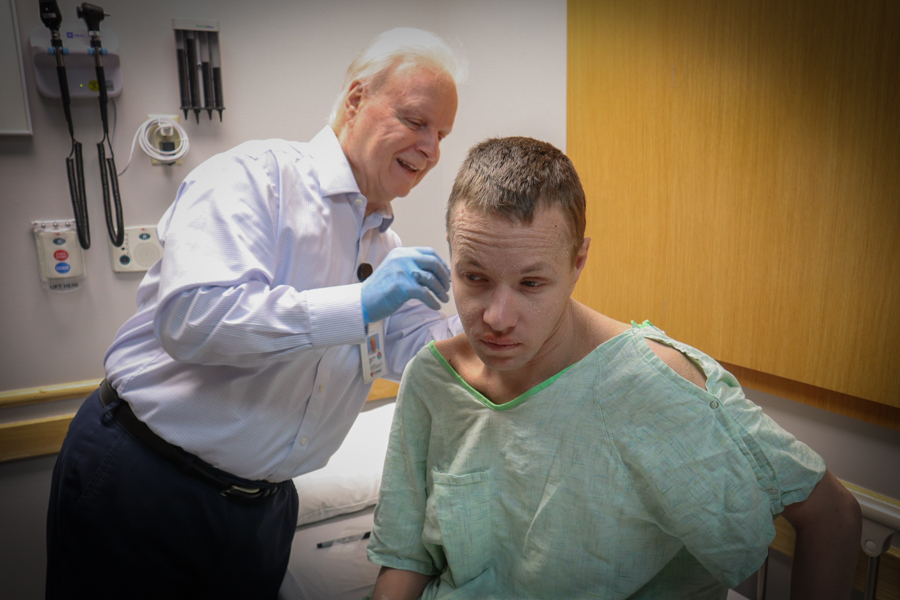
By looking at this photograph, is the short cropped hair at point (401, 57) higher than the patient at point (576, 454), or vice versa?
the short cropped hair at point (401, 57)

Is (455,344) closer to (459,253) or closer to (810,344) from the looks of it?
(459,253)

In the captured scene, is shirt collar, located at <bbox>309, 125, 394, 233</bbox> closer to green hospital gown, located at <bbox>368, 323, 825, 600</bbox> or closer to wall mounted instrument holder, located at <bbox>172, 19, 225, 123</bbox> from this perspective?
green hospital gown, located at <bbox>368, 323, 825, 600</bbox>

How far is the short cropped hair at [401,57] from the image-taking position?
139cm

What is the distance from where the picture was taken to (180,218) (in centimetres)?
121

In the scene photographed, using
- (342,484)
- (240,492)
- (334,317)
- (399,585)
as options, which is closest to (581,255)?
(334,317)

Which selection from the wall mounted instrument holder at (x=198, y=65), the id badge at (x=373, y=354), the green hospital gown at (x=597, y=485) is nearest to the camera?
the green hospital gown at (x=597, y=485)

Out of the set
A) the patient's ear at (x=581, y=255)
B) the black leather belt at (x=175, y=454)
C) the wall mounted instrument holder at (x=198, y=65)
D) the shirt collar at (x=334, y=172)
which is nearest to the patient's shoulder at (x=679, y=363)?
the patient's ear at (x=581, y=255)

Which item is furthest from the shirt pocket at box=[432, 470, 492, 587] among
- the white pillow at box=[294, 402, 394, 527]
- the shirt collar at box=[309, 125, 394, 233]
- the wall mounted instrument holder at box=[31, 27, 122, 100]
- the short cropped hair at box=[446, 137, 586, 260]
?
the wall mounted instrument holder at box=[31, 27, 122, 100]

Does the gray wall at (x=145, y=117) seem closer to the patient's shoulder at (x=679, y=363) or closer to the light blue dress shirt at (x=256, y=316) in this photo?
the light blue dress shirt at (x=256, y=316)

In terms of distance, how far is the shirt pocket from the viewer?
1.08 meters

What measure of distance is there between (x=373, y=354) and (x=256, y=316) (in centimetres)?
39

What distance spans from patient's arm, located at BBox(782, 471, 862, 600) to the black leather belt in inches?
44.4

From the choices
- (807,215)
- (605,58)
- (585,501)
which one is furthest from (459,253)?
(605,58)

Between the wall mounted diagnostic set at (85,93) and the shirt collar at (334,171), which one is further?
the wall mounted diagnostic set at (85,93)
